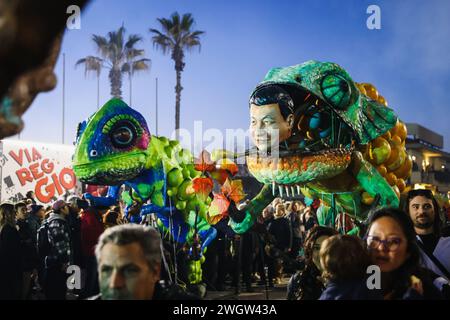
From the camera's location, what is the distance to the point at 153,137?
8547 mm

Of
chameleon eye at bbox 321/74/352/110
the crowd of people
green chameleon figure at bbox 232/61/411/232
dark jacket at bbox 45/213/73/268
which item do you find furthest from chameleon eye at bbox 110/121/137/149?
chameleon eye at bbox 321/74/352/110

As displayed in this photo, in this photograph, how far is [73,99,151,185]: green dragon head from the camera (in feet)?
25.0

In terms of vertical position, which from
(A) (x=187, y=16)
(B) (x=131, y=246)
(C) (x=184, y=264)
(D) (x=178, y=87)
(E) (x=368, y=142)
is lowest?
(C) (x=184, y=264)

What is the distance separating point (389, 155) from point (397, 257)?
4.04m

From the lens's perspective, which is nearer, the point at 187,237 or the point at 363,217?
the point at 363,217

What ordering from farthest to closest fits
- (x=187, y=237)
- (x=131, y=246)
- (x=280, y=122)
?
1. (x=187, y=237)
2. (x=280, y=122)
3. (x=131, y=246)

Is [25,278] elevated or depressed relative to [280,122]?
depressed

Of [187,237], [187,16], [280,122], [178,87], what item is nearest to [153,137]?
[187,237]

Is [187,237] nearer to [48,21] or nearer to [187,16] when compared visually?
[48,21]

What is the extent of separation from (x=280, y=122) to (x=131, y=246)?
3.56 metres

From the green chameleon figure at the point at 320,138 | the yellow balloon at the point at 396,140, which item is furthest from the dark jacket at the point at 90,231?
the yellow balloon at the point at 396,140

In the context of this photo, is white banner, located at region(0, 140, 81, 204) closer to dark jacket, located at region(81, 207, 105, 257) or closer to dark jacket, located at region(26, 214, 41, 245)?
dark jacket, located at region(26, 214, 41, 245)

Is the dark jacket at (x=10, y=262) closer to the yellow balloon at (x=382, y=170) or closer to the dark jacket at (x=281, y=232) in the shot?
the yellow balloon at (x=382, y=170)

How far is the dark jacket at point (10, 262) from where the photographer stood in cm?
670
